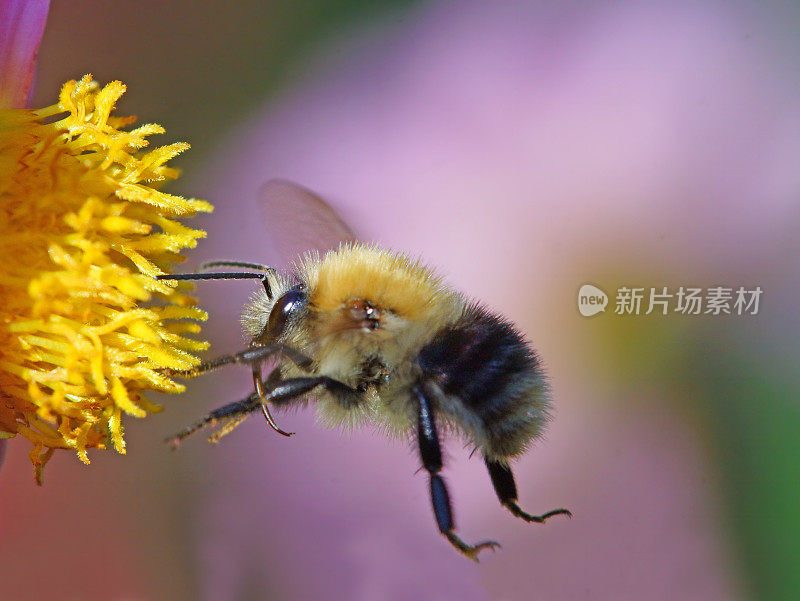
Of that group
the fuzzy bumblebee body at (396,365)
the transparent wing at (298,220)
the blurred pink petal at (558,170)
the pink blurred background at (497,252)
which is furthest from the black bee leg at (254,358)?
the blurred pink petal at (558,170)

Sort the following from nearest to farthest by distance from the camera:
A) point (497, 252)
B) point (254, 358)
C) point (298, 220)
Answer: point (254, 358) → point (298, 220) → point (497, 252)

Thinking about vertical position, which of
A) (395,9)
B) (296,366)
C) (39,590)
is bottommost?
(39,590)

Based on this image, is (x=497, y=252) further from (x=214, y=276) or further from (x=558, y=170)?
(x=214, y=276)

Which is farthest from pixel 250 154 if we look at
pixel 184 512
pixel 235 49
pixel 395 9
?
pixel 184 512

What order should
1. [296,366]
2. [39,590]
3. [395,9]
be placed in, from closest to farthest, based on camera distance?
1. [296,366]
2. [39,590]
3. [395,9]

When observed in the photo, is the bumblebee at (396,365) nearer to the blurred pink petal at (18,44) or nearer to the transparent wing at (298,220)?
the transparent wing at (298,220)

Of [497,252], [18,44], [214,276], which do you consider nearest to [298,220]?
[214,276]

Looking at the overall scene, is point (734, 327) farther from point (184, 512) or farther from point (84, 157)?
point (84, 157)
